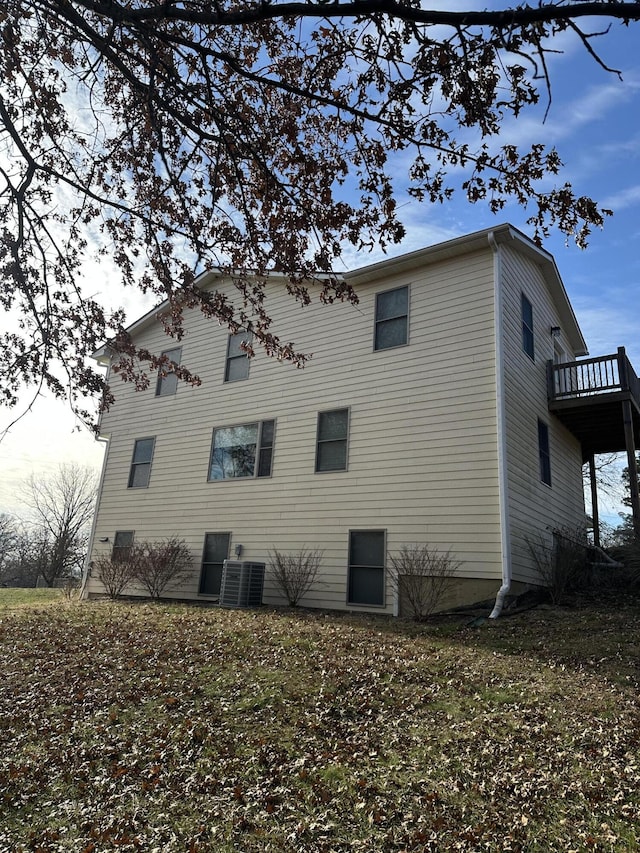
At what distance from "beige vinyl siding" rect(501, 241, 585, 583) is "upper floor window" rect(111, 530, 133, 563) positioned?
32.0 ft

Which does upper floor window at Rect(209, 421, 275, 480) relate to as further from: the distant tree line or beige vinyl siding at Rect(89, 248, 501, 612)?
the distant tree line

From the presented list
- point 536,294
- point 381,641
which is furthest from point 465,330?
point 381,641

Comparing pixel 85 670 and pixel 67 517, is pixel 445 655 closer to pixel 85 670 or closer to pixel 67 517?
pixel 85 670

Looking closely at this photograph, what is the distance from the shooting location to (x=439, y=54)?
4234 millimetres

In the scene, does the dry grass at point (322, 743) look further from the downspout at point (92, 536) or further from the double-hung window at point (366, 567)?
the downspout at point (92, 536)

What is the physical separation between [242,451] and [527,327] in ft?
22.5

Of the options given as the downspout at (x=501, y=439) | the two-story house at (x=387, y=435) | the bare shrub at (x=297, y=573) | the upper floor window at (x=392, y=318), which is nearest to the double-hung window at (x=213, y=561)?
the two-story house at (x=387, y=435)

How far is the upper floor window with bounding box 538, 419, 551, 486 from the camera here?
40.7ft

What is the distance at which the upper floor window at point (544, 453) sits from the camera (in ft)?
40.7

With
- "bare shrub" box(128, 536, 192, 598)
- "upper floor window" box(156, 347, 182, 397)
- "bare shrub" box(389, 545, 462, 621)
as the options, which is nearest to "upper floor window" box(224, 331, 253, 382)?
"upper floor window" box(156, 347, 182, 397)

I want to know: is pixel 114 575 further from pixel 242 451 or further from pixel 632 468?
pixel 632 468

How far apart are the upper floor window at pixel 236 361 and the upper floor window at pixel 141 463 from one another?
119 inches

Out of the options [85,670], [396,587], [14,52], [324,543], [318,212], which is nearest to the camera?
[14,52]

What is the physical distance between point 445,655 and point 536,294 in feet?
30.8
